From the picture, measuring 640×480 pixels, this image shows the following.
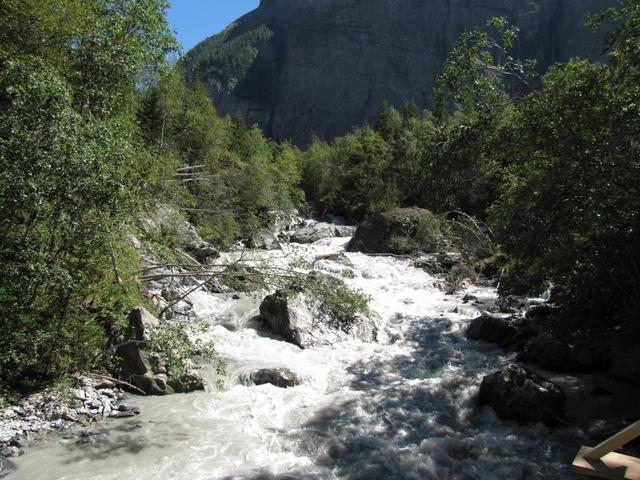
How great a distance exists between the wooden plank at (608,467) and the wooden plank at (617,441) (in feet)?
0.15

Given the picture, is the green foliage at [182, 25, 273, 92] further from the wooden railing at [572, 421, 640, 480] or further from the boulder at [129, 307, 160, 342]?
the wooden railing at [572, 421, 640, 480]

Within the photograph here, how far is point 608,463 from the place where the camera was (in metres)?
3.37

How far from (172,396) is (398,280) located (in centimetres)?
1189

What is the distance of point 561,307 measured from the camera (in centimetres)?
900

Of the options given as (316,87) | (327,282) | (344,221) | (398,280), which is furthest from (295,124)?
(327,282)

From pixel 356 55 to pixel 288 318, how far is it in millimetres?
101662

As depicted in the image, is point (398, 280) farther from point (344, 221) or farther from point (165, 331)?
point (344, 221)

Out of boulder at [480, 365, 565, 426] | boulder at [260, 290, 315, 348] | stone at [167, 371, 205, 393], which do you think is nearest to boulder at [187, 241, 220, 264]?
boulder at [260, 290, 315, 348]

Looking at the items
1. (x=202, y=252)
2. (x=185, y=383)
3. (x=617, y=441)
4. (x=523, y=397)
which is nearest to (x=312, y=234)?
(x=202, y=252)

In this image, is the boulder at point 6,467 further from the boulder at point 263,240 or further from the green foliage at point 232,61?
the green foliage at point 232,61

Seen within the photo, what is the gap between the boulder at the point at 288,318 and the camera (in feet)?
38.7

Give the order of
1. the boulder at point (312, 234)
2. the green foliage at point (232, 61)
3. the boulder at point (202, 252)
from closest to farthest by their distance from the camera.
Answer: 1. the boulder at point (202, 252)
2. the boulder at point (312, 234)
3. the green foliage at point (232, 61)

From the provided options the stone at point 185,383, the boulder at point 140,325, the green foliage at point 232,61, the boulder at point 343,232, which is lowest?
the stone at point 185,383

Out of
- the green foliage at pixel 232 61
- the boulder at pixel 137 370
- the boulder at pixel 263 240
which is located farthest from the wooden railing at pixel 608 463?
the green foliage at pixel 232 61
